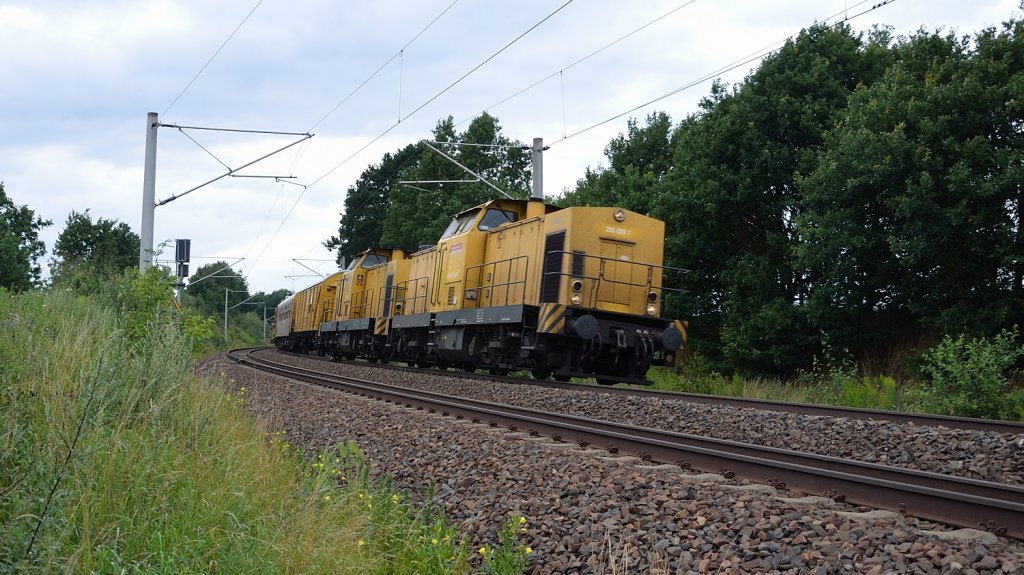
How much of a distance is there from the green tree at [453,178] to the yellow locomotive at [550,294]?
23868mm

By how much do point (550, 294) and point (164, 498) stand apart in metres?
9.83

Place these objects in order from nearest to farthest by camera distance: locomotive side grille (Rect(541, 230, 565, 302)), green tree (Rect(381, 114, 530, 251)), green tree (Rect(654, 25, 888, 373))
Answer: locomotive side grille (Rect(541, 230, 565, 302))
green tree (Rect(654, 25, 888, 373))
green tree (Rect(381, 114, 530, 251))

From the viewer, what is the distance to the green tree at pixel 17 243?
40.4m

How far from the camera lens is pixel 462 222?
57.9 feet

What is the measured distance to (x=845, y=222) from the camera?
52.5 ft

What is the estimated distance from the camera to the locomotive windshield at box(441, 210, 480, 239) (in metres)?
17.0

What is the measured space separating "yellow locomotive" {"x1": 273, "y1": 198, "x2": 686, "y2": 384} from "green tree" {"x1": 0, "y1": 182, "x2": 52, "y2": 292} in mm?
29757

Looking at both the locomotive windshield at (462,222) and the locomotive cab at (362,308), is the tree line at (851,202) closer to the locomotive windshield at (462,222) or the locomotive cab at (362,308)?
the locomotive windshield at (462,222)

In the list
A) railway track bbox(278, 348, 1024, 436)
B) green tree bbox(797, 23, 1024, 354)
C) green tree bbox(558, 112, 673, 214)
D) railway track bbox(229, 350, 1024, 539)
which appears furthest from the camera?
green tree bbox(558, 112, 673, 214)

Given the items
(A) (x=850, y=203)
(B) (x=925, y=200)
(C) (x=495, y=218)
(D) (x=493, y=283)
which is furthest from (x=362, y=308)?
(B) (x=925, y=200)

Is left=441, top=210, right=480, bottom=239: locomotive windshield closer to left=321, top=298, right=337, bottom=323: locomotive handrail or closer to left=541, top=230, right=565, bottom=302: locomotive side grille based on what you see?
left=541, top=230, right=565, bottom=302: locomotive side grille

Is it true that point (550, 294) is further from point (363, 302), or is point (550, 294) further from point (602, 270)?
point (363, 302)

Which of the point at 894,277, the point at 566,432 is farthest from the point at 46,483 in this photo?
the point at 894,277

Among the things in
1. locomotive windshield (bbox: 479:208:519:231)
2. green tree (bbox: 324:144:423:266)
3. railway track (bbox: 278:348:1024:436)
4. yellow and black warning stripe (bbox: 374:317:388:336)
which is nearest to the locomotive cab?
yellow and black warning stripe (bbox: 374:317:388:336)
